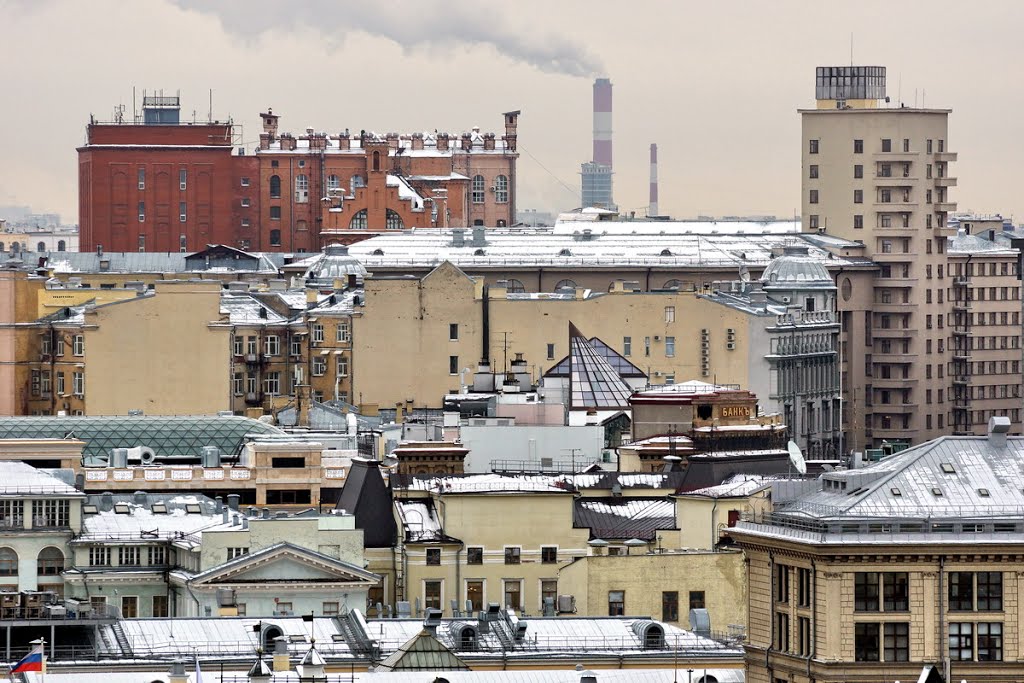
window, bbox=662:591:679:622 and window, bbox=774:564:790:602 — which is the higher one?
window, bbox=774:564:790:602

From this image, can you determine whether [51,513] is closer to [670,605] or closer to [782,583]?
[670,605]

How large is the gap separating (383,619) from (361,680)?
14506 mm

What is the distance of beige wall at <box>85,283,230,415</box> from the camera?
7569 inches

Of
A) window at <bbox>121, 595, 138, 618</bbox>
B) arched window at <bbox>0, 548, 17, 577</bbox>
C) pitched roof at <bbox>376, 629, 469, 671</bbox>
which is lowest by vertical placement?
window at <bbox>121, 595, 138, 618</bbox>

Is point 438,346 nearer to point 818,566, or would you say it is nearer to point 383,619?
point 383,619

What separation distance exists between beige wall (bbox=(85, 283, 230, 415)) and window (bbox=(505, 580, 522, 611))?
6599 centimetres

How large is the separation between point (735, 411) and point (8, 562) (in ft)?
136

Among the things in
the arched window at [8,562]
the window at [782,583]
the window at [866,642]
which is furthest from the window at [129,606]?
the window at [866,642]

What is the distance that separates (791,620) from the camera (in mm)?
93000

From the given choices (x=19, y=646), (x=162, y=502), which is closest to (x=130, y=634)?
(x=19, y=646)

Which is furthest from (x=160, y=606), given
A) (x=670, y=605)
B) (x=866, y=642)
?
(x=866, y=642)

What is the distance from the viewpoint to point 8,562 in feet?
412

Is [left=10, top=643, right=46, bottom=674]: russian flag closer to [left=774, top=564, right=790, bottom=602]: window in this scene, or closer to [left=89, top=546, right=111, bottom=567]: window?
[left=774, top=564, right=790, bottom=602]: window

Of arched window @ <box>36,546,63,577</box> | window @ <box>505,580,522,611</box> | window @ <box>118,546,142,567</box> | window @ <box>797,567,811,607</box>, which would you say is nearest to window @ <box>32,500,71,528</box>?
arched window @ <box>36,546,63,577</box>
